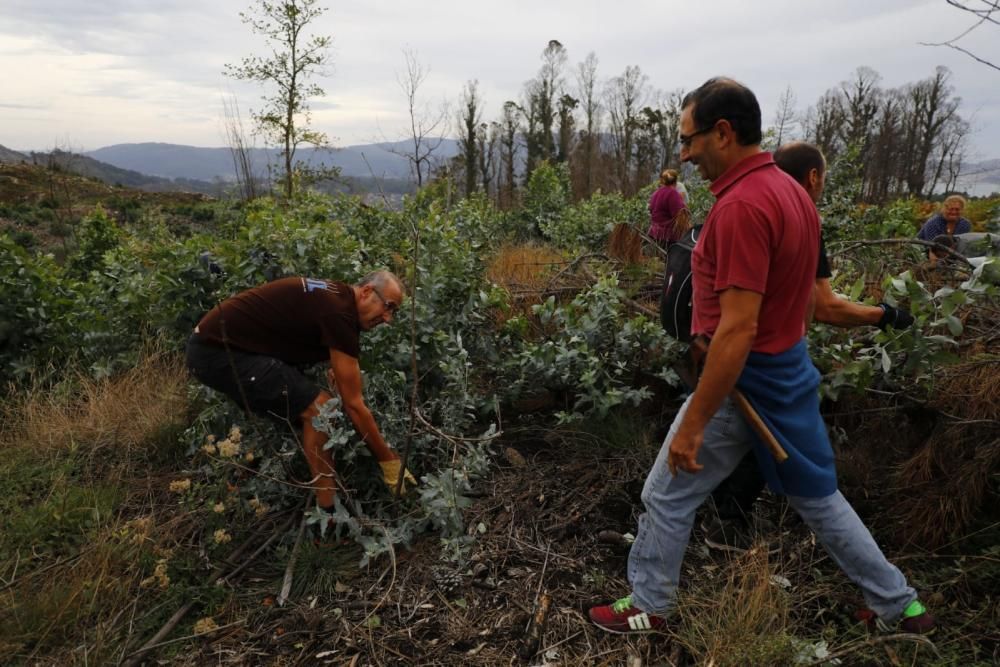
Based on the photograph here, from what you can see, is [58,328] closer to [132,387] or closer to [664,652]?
[132,387]

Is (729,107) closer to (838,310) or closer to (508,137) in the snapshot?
(838,310)

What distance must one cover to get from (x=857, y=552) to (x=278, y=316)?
8.62 ft

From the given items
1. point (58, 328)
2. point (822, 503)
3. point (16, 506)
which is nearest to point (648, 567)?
point (822, 503)

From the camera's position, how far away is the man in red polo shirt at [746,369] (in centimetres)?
170

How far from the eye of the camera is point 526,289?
527 cm

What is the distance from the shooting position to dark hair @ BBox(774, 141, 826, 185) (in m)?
2.33

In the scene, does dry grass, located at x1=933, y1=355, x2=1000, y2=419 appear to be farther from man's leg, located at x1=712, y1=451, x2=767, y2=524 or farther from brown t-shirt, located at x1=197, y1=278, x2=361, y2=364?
brown t-shirt, located at x1=197, y1=278, x2=361, y2=364

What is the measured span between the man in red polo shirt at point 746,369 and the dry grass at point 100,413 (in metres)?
3.23

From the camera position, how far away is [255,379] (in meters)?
2.97

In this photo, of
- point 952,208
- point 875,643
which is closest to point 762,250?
point 875,643

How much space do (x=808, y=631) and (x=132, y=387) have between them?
439 cm

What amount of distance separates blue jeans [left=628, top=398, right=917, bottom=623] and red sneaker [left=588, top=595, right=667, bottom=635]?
20 cm

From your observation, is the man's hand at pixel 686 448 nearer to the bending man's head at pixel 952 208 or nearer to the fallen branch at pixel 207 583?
the fallen branch at pixel 207 583

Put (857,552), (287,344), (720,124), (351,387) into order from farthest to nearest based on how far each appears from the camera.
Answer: (287,344) < (351,387) < (857,552) < (720,124)
